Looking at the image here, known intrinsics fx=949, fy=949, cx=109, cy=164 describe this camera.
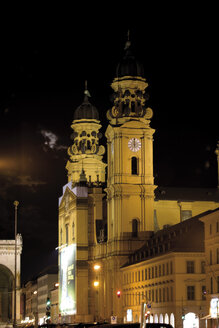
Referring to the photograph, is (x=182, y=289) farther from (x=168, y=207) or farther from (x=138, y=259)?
(x=168, y=207)

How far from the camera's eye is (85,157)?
177125 millimetres

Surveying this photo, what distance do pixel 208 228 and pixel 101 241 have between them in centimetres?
5275

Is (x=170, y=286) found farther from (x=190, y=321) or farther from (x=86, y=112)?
(x=86, y=112)

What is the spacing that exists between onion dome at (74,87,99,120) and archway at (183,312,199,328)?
78450 mm

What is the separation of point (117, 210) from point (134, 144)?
1026 centimetres

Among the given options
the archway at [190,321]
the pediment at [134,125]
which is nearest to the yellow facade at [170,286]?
the archway at [190,321]

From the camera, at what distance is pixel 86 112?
17912cm

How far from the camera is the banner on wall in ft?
509

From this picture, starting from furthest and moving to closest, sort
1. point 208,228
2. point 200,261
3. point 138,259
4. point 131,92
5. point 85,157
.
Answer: point 85,157, point 131,92, point 138,259, point 200,261, point 208,228

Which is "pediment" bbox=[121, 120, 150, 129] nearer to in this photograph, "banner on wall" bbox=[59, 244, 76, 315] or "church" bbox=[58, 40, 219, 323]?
"church" bbox=[58, 40, 219, 323]

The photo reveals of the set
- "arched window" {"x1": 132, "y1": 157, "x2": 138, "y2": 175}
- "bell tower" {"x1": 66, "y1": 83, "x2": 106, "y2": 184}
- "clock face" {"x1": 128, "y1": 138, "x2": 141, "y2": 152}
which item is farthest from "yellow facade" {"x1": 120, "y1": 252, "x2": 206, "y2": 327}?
"bell tower" {"x1": 66, "y1": 83, "x2": 106, "y2": 184}

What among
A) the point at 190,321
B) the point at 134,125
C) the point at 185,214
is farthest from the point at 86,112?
the point at 190,321

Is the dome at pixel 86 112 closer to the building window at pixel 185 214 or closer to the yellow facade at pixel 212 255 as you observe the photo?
the building window at pixel 185 214

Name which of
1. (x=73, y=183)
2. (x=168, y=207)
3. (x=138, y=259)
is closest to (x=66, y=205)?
(x=73, y=183)
